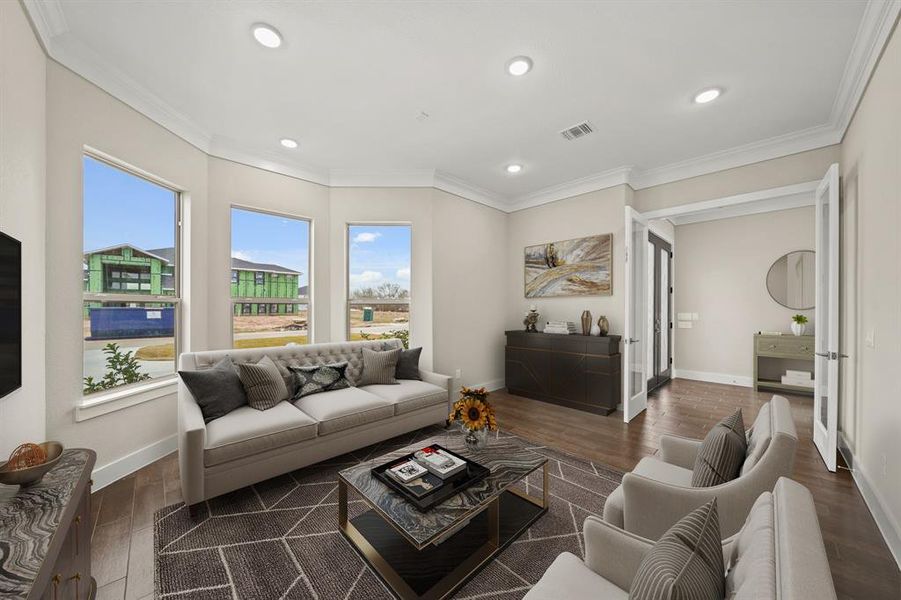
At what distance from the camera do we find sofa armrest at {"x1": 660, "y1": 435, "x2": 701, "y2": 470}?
6.53 feet

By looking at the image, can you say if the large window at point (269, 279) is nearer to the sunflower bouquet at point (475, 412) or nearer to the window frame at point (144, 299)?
the window frame at point (144, 299)

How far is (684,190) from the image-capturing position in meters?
4.01

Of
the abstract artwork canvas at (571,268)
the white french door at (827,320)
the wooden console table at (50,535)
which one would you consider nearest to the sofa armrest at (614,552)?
the wooden console table at (50,535)

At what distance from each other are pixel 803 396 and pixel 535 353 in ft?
12.6

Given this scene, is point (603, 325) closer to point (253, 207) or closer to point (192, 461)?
point (192, 461)

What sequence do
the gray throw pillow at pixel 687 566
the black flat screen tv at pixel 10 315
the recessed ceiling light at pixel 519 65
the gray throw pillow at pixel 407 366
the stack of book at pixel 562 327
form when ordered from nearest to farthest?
1. the gray throw pillow at pixel 687 566
2. the black flat screen tv at pixel 10 315
3. the recessed ceiling light at pixel 519 65
4. the gray throw pillow at pixel 407 366
5. the stack of book at pixel 562 327

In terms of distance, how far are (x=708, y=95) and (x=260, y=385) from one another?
13.6 feet

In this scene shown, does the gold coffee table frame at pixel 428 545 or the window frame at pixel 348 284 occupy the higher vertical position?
the window frame at pixel 348 284

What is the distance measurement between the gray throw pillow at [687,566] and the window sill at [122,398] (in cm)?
330

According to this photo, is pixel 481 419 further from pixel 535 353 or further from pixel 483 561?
pixel 535 353

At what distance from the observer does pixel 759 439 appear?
4.97 ft

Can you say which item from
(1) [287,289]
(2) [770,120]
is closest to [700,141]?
(2) [770,120]

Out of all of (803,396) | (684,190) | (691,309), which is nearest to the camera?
(684,190)

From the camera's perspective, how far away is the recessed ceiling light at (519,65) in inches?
93.4
